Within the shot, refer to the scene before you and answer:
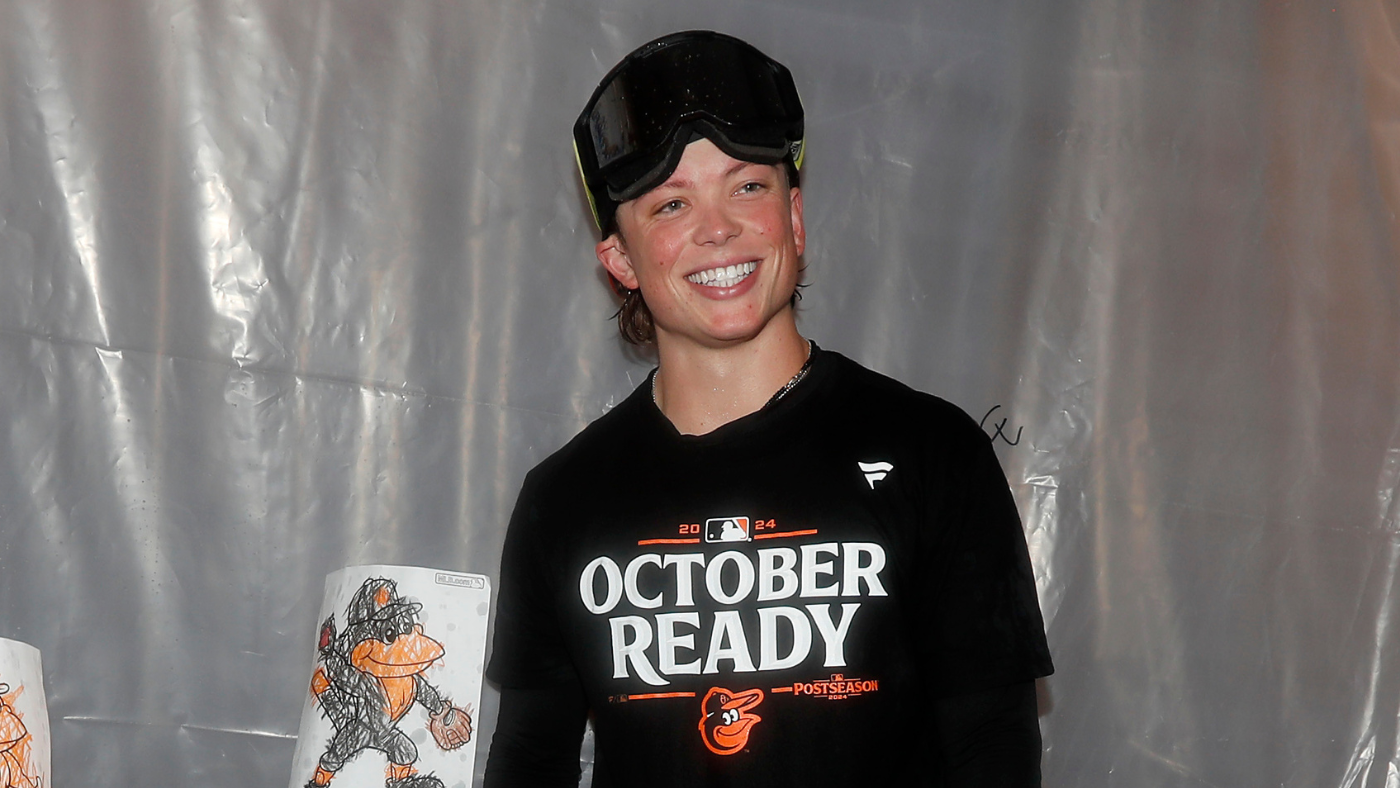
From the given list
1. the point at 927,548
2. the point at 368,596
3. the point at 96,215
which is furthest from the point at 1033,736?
the point at 96,215

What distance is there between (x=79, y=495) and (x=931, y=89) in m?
1.48

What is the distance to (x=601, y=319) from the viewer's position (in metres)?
2.02

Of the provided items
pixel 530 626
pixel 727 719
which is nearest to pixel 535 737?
pixel 530 626

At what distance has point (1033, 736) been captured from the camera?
145 cm

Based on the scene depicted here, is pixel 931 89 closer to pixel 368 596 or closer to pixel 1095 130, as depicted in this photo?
pixel 1095 130

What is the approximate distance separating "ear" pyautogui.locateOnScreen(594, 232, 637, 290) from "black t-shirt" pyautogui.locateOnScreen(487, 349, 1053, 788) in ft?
0.70

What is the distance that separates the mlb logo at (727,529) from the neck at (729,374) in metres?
0.16

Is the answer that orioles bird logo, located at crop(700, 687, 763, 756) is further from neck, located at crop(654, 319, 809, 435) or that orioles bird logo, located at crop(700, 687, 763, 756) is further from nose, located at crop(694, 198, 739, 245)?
nose, located at crop(694, 198, 739, 245)

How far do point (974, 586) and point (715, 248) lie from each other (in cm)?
54

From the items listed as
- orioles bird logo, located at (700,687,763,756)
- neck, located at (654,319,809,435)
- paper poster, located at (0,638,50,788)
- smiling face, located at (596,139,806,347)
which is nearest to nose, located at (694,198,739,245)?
smiling face, located at (596,139,806,347)

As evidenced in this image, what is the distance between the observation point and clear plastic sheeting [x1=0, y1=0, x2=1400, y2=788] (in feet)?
6.00

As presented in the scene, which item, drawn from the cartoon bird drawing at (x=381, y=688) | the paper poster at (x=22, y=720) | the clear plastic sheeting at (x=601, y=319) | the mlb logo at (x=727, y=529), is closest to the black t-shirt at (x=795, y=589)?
the mlb logo at (x=727, y=529)

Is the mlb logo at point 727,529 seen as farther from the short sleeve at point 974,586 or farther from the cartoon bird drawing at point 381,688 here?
the cartoon bird drawing at point 381,688

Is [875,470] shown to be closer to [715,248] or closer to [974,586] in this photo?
[974,586]
